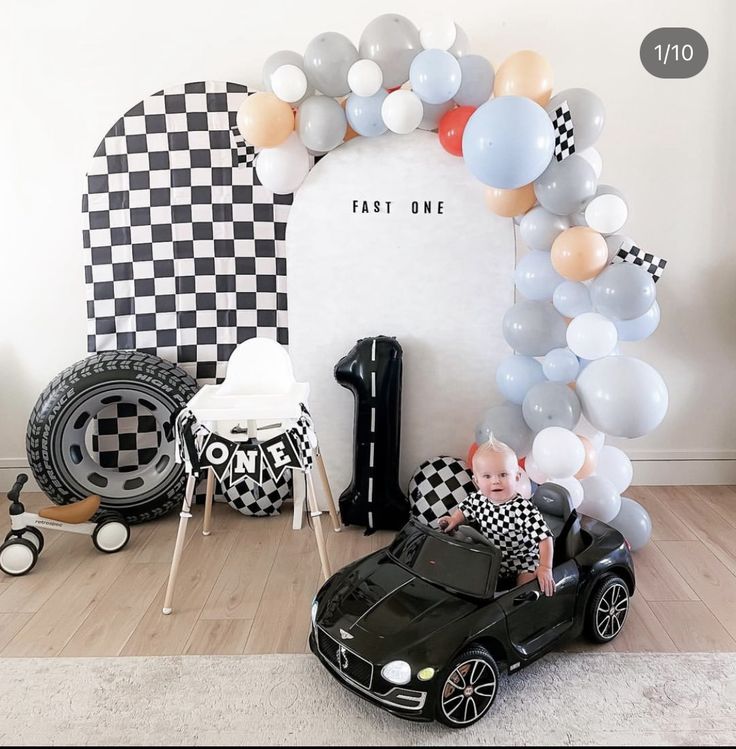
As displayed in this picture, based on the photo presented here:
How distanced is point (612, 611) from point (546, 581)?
322 millimetres

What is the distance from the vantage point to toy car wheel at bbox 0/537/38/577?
2.73m

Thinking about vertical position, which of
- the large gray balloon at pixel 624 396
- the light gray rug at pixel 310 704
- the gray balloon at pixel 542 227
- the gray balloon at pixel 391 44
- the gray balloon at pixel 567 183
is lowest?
the light gray rug at pixel 310 704

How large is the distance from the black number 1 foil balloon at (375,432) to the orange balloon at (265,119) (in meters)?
0.85

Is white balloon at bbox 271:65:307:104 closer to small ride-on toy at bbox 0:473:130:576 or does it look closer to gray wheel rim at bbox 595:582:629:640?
small ride-on toy at bbox 0:473:130:576

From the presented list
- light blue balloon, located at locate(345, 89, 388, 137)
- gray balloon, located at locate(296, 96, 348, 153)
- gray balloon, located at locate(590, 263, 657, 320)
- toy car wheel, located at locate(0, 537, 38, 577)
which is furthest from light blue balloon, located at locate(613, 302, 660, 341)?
toy car wheel, located at locate(0, 537, 38, 577)

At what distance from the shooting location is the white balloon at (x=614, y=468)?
9.35 feet

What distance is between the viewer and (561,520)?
2.30 m

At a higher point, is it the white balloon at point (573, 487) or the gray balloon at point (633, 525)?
the white balloon at point (573, 487)

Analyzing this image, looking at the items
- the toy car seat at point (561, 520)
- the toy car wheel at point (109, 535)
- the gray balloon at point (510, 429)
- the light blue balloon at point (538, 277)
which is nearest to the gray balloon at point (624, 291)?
the light blue balloon at point (538, 277)

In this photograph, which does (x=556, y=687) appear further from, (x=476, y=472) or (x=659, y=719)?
(x=476, y=472)

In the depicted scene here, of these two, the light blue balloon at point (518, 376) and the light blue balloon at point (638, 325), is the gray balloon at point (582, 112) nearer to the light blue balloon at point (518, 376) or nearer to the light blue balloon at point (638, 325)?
the light blue balloon at point (638, 325)

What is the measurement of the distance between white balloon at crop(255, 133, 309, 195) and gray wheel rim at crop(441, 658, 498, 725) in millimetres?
1889

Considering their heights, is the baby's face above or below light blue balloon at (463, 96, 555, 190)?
below

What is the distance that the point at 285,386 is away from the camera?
8.59ft
